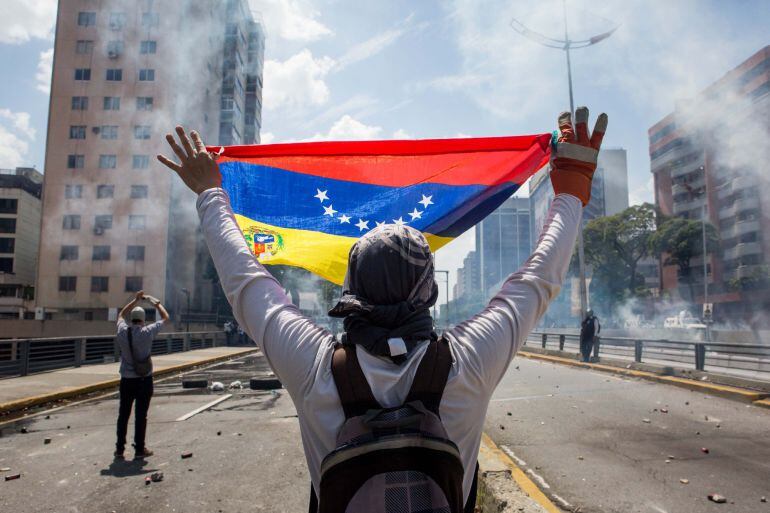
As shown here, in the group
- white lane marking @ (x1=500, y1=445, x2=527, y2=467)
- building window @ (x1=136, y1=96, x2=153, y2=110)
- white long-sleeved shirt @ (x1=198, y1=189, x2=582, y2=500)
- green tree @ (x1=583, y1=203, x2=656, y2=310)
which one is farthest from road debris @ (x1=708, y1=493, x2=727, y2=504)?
building window @ (x1=136, y1=96, x2=153, y2=110)

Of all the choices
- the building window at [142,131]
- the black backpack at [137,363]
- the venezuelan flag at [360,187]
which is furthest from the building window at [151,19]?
the venezuelan flag at [360,187]

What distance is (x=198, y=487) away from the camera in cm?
487

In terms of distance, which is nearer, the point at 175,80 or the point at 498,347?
the point at 498,347

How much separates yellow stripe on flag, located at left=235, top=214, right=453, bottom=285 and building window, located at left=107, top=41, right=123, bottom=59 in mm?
60758

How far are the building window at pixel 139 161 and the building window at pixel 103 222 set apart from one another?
17.7 feet

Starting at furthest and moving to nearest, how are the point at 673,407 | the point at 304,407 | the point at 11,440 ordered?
the point at 673,407 → the point at 11,440 → the point at 304,407

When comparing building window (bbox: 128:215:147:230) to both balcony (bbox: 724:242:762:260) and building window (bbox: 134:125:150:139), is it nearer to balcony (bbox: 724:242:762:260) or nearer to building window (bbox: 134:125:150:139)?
building window (bbox: 134:125:150:139)

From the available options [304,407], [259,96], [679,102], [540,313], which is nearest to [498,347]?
[540,313]

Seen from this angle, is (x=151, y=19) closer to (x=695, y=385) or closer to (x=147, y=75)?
(x=147, y=75)

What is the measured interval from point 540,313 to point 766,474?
5224mm

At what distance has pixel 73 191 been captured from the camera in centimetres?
5181

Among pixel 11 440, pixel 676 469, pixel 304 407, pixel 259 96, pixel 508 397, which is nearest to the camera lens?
pixel 304 407

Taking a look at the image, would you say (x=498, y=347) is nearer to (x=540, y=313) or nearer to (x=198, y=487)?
(x=540, y=313)

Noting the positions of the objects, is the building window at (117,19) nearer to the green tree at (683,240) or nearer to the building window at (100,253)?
the building window at (100,253)
